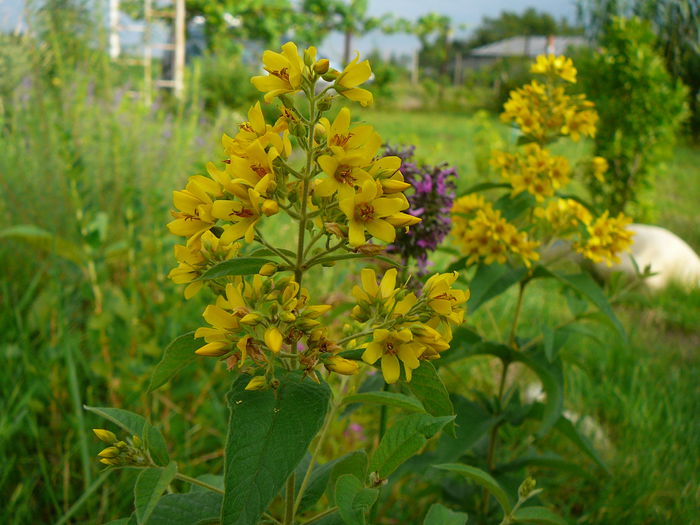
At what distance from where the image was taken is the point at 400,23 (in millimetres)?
14828

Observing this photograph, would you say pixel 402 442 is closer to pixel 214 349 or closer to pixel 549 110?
pixel 214 349

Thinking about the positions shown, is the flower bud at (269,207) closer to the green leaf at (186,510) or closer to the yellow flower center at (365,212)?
the yellow flower center at (365,212)

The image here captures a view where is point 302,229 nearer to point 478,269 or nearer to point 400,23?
point 478,269

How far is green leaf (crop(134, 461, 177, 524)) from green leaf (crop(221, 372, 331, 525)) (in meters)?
0.07

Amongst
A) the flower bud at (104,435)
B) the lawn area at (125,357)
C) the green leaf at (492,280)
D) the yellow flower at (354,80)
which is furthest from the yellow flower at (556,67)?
the flower bud at (104,435)

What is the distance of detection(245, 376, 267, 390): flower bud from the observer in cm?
69

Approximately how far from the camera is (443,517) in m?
0.87

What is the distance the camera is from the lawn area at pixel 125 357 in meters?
1.72

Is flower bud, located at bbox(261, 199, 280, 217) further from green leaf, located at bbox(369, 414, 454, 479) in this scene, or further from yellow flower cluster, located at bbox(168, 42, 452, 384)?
green leaf, located at bbox(369, 414, 454, 479)

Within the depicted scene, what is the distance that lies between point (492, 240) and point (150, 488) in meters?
0.99

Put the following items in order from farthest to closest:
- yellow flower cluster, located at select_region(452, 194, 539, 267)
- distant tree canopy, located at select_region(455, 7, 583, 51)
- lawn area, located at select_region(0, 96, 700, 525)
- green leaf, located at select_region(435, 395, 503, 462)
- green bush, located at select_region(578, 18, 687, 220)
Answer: distant tree canopy, located at select_region(455, 7, 583, 51), green bush, located at select_region(578, 18, 687, 220), lawn area, located at select_region(0, 96, 700, 525), yellow flower cluster, located at select_region(452, 194, 539, 267), green leaf, located at select_region(435, 395, 503, 462)

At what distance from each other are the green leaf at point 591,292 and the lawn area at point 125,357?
122mm

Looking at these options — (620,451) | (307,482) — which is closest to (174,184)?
(620,451)

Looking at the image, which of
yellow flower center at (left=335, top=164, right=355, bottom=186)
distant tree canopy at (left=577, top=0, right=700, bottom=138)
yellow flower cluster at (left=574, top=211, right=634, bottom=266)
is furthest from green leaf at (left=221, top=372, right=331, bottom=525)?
distant tree canopy at (left=577, top=0, right=700, bottom=138)
